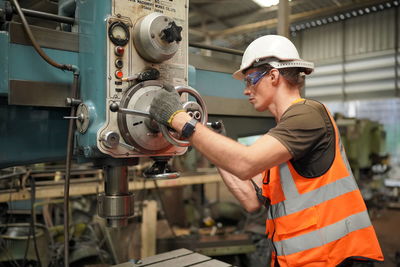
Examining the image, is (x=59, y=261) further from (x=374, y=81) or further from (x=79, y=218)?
(x=374, y=81)

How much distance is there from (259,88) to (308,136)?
9.0 inches

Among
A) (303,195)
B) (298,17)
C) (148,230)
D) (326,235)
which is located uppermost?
(298,17)

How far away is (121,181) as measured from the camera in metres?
0.90

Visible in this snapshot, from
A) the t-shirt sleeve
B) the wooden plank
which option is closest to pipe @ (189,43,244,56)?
the t-shirt sleeve

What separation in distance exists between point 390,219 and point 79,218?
128 inches

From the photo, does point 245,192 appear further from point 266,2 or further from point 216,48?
point 266,2

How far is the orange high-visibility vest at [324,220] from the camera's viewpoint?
88cm

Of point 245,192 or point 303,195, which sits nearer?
point 303,195

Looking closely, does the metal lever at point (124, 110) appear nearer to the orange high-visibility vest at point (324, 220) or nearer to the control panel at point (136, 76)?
the control panel at point (136, 76)

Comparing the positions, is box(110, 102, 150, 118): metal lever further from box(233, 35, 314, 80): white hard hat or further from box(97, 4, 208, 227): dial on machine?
box(233, 35, 314, 80): white hard hat

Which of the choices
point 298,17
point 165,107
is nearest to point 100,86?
point 165,107

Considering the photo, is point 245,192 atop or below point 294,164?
below

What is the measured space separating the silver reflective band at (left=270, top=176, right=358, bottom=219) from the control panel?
334mm

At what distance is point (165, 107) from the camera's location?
79 centimetres
